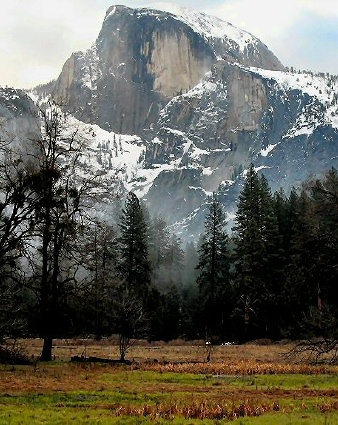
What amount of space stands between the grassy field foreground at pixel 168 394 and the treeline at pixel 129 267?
2597mm

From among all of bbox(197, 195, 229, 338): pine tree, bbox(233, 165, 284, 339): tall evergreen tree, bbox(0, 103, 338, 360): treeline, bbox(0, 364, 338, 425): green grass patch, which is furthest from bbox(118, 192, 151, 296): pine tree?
bbox(0, 364, 338, 425): green grass patch

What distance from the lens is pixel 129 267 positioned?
191 ft

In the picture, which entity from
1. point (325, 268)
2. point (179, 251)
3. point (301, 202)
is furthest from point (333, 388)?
point (179, 251)

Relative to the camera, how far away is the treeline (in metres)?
23.8

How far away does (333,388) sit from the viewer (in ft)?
67.3

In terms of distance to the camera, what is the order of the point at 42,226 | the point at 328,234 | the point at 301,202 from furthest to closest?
1. the point at 301,202
2. the point at 42,226
3. the point at 328,234

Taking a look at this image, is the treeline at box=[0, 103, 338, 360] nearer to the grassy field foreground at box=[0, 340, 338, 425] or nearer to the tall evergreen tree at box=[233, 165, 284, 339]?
the tall evergreen tree at box=[233, 165, 284, 339]

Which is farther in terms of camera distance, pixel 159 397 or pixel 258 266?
pixel 258 266

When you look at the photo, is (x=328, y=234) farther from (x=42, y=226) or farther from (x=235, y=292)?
(x=235, y=292)

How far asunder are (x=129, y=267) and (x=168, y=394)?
132 ft

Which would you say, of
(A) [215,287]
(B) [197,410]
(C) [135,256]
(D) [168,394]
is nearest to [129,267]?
(C) [135,256]

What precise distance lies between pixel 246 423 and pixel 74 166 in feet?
55.5

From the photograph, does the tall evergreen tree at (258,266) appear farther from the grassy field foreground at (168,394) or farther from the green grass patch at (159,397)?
the green grass patch at (159,397)

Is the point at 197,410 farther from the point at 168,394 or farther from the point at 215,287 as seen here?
the point at 215,287
